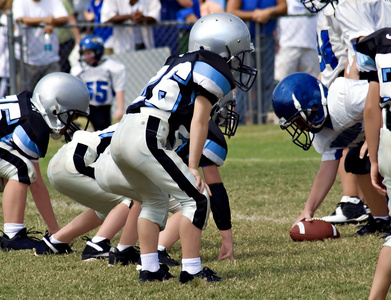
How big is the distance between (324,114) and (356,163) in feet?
1.71

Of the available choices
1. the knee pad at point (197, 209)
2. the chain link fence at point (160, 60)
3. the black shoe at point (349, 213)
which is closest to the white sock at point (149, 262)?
the knee pad at point (197, 209)

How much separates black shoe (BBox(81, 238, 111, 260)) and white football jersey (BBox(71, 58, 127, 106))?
467cm

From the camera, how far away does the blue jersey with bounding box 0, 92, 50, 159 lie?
17.2 ft

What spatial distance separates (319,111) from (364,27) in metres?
1.00

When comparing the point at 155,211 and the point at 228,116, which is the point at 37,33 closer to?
the point at 228,116

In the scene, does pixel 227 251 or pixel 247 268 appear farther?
pixel 227 251

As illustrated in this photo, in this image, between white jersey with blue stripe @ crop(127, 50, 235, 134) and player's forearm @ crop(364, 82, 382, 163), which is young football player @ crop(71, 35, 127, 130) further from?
player's forearm @ crop(364, 82, 382, 163)

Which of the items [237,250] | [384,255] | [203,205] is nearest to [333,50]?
[237,250]

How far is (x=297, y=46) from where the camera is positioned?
1138cm

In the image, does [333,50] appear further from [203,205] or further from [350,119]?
[203,205]

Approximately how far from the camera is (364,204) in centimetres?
625

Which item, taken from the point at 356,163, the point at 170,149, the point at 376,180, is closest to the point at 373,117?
the point at 376,180

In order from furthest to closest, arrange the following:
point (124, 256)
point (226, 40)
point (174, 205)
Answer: point (174, 205) < point (124, 256) < point (226, 40)

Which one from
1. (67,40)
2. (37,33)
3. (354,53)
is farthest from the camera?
(67,40)
